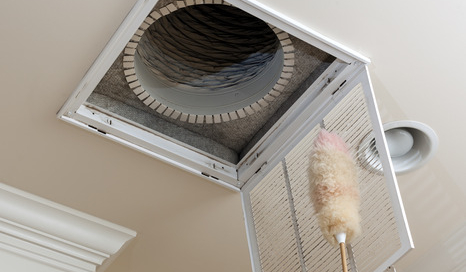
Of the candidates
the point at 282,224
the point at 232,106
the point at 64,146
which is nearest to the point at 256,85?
the point at 232,106

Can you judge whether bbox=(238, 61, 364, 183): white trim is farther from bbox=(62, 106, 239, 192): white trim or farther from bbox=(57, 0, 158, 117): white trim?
bbox=(57, 0, 158, 117): white trim

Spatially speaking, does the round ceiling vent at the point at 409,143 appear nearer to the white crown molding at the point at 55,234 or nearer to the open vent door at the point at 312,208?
the open vent door at the point at 312,208

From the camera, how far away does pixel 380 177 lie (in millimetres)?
1311

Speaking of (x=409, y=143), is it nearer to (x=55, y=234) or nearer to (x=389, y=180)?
(x=389, y=180)

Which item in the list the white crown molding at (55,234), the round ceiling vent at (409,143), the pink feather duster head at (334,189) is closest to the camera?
the pink feather duster head at (334,189)

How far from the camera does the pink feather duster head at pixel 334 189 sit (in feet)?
3.95

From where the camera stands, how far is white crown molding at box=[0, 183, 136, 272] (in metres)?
1.71

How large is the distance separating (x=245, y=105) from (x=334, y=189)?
16.6 inches

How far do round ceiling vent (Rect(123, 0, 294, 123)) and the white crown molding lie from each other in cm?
39

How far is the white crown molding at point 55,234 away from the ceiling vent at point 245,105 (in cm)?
31

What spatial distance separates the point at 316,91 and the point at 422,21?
0.88 feet

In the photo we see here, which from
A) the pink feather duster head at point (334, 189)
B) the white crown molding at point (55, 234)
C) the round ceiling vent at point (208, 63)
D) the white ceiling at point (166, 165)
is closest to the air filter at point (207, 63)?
the round ceiling vent at point (208, 63)

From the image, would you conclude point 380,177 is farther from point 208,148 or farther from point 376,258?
point 208,148

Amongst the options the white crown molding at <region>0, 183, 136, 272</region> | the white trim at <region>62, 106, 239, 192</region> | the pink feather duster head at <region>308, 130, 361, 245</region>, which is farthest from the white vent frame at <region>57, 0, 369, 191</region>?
the white crown molding at <region>0, 183, 136, 272</region>
